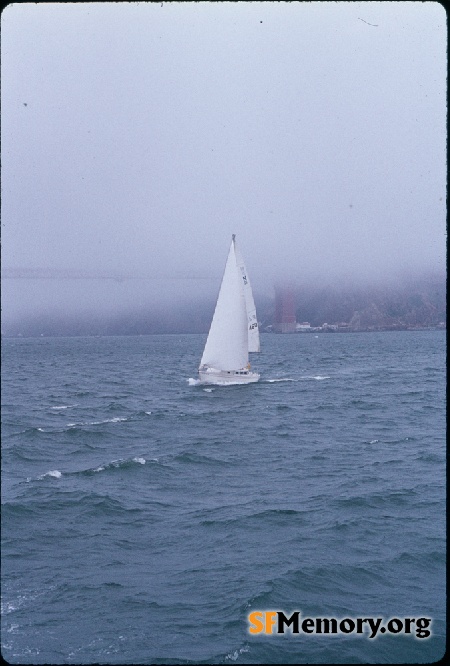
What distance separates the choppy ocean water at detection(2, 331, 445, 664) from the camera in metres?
8.72

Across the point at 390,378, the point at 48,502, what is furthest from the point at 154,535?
the point at 390,378

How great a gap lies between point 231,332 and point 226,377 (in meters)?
3.35

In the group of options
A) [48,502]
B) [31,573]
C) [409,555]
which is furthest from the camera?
[48,502]

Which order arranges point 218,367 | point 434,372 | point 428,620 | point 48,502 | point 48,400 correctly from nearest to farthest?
1. point 428,620
2. point 48,502
3. point 48,400
4. point 218,367
5. point 434,372

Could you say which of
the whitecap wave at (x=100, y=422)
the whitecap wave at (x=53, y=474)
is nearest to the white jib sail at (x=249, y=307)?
the whitecap wave at (x=100, y=422)

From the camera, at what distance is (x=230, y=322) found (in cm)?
4447

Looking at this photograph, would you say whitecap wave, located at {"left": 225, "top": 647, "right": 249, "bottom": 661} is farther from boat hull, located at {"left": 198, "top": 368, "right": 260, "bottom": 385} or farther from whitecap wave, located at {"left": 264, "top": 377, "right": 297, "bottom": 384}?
whitecap wave, located at {"left": 264, "top": 377, "right": 297, "bottom": 384}

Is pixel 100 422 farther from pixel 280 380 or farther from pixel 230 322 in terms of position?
pixel 280 380

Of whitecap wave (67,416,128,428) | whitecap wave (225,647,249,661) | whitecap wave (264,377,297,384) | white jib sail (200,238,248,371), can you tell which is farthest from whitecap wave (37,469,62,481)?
whitecap wave (264,377,297,384)

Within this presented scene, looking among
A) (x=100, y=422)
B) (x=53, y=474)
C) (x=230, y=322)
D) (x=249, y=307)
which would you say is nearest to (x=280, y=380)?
(x=249, y=307)

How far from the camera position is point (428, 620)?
811cm

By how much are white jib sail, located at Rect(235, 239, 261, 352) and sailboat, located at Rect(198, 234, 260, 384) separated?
72mm

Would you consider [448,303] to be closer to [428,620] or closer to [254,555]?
[428,620]

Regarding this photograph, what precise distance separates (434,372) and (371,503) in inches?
1784
